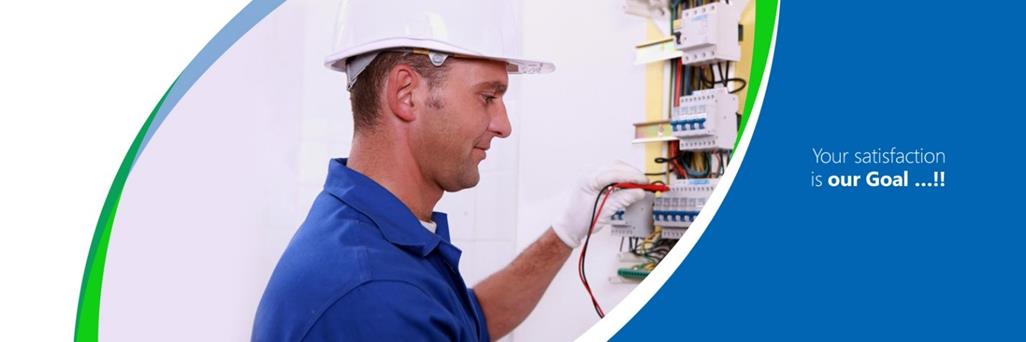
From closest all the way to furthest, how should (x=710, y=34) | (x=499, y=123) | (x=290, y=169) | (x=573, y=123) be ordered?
(x=499, y=123) < (x=710, y=34) < (x=573, y=123) < (x=290, y=169)

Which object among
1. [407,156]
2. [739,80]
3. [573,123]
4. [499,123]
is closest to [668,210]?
[739,80]

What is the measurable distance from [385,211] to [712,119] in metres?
0.79

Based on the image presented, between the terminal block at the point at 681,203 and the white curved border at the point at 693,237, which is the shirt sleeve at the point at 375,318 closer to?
the white curved border at the point at 693,237

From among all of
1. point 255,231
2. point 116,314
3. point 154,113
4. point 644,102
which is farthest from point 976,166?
point 255,231

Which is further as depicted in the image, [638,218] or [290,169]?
[290,169]

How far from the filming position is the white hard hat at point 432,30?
1.30 m

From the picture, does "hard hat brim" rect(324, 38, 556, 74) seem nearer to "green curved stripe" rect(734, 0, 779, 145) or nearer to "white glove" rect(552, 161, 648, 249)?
"green curved stripe" rect(734, 0, 779, 145)

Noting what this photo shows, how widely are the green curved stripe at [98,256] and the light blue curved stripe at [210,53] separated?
0.14 feet

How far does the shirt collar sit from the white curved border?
28cm

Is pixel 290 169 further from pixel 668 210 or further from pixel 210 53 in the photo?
pixel 668 210

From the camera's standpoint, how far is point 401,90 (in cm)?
131

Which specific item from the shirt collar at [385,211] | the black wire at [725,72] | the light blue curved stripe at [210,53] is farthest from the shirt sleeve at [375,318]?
the black wire at [725,72]

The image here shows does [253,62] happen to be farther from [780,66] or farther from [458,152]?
[780,66]

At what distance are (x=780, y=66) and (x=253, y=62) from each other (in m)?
1.61
